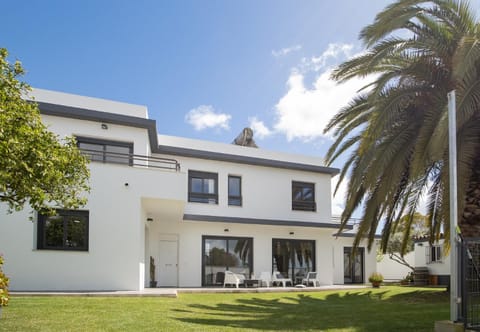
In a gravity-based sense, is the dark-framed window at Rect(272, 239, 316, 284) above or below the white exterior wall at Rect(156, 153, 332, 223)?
below

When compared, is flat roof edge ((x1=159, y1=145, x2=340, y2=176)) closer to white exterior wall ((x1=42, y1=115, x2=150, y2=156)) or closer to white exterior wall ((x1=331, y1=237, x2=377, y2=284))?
white exterior wall ((x1=42, y1=115, x2=150, y2=156))

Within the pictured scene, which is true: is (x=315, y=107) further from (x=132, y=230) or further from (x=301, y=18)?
(x=132, y=230)

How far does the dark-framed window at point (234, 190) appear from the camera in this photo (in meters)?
22.0

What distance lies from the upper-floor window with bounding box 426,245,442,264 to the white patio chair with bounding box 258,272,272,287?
1145 cm

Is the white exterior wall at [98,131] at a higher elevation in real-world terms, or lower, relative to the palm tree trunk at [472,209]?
higher

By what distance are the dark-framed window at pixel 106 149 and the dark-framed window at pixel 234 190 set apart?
6.42 meters

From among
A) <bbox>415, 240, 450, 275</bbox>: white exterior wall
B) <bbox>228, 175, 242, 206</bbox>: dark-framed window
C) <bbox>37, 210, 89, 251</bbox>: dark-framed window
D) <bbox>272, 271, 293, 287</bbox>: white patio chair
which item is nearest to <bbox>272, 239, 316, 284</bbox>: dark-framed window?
<bbox>272, 271, 293, 287</bbox>: white patio chair

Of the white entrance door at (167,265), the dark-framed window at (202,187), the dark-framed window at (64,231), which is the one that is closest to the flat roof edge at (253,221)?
the dark-framed window at (202,187)

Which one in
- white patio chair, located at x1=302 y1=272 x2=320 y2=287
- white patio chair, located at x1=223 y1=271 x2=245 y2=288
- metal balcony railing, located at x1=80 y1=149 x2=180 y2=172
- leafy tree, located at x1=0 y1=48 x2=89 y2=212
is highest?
metal balcony railing, located at x1=80 y1=149 x2=180 y2=172

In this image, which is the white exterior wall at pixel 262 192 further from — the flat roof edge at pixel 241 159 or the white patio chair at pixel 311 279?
the white patio chair at pixel 311 279

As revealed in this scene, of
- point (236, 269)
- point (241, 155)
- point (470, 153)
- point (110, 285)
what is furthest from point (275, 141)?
point (470, 153)

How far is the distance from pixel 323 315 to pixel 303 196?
44.4 ft

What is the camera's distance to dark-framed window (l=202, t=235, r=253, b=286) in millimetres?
21016

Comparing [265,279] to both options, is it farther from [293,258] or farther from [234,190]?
[234,190]
